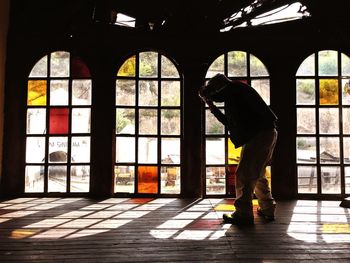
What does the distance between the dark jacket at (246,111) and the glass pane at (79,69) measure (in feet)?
7.72

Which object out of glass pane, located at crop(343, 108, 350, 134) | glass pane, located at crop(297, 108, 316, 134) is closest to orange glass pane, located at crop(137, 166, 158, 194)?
glass pane, located at crop(297, 108, 316, 134)

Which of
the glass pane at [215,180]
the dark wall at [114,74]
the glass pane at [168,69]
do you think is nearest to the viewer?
the dark wall at [114,74]

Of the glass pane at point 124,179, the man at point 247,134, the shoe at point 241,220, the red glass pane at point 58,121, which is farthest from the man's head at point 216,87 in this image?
the red glass pane at point 58,121

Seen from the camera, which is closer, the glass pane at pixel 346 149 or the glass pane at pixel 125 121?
the glass pane at pixel 346 149

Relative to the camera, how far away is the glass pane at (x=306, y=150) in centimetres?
466

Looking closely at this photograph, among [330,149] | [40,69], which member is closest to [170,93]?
[40,69]

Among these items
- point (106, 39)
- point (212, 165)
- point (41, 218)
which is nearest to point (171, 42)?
point (106, 39)

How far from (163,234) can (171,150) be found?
2094 millimetres

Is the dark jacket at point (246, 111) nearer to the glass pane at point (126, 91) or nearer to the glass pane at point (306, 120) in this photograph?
the glass pane at point (306, 120)

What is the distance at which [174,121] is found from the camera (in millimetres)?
4762

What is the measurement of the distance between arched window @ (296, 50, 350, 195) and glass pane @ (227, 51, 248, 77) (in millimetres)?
732

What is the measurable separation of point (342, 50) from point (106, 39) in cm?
313

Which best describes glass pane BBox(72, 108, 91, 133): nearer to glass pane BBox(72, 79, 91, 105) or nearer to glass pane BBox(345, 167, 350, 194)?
glass pane BBox(72, 79, 91, 105)

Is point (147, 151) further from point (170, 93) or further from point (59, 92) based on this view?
point (59, 92)
